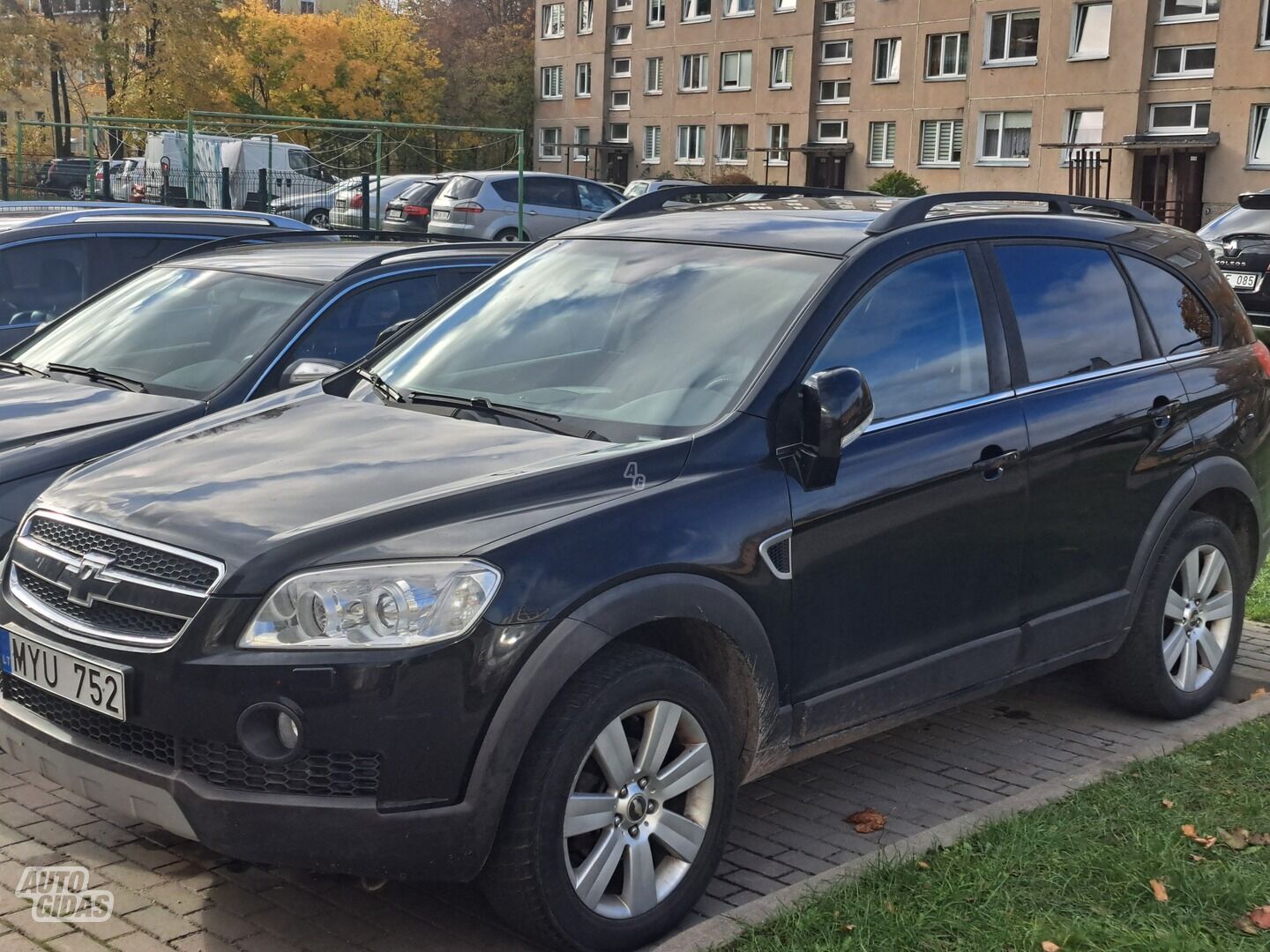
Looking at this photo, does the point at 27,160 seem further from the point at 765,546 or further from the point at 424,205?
the point at 765,546

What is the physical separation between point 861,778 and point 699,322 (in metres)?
1.67

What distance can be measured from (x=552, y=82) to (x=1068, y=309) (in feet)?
211

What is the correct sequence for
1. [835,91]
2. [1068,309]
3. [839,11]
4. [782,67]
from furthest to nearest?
[782,67] < [835,91] < [839,11] < [1068,309]

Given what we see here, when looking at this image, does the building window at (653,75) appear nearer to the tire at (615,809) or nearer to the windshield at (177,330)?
the windshield at (177,330)

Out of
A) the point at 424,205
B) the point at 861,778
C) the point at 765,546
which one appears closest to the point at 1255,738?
the point at 861,778

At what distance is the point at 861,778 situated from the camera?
16.4 feet

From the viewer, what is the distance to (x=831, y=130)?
53094 mm

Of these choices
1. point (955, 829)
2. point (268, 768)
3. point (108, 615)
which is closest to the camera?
point (268, 768)

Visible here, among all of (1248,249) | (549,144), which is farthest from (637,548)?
(549,144)

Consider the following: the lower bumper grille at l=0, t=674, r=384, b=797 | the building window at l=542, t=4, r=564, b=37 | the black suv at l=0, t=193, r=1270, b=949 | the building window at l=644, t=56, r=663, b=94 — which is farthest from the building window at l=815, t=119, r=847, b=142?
the lower bumper grille at l=0, t=674, r=384, b=797

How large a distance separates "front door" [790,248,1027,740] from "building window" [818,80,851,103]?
161 ft

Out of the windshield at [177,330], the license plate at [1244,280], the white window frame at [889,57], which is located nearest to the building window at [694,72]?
the white window frame at [889,57]

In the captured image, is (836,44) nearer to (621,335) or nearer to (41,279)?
(41,279)

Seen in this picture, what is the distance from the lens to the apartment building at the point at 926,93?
41.0 meters
